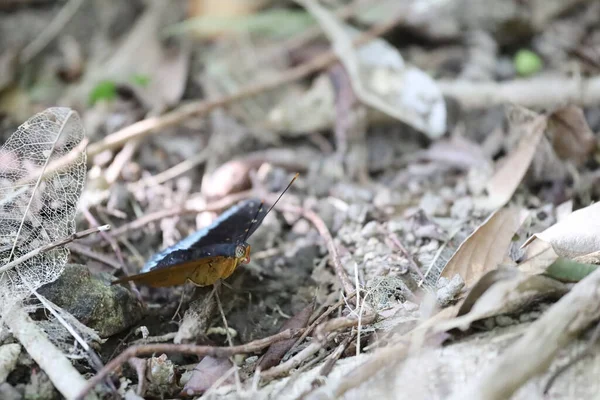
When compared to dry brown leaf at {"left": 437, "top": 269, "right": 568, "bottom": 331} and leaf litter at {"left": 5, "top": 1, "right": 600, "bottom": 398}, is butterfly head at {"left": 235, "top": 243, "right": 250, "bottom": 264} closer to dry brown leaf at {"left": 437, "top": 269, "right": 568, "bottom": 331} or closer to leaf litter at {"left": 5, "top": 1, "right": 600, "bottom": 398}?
leaf litter at {"left": 5, "top": 1, "right": 600, "bottom": 398}

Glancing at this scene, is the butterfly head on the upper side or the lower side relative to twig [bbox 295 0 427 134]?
lower

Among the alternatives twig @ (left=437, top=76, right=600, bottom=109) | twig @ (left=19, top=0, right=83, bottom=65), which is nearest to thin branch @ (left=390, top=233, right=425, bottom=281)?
twig @ (left=437, top=76, right=600, bottom=109)

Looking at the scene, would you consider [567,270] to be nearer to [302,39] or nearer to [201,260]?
[201,260]

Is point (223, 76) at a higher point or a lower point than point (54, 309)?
higher

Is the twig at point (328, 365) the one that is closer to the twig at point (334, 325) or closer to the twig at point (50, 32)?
the twig at point (334, 325)

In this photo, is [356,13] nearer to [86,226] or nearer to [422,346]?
[86,226]

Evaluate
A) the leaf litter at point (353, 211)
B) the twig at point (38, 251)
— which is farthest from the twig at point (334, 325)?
the twig at point (38, 251)

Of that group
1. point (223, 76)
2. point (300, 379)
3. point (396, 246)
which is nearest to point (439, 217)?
point (396, 246)
